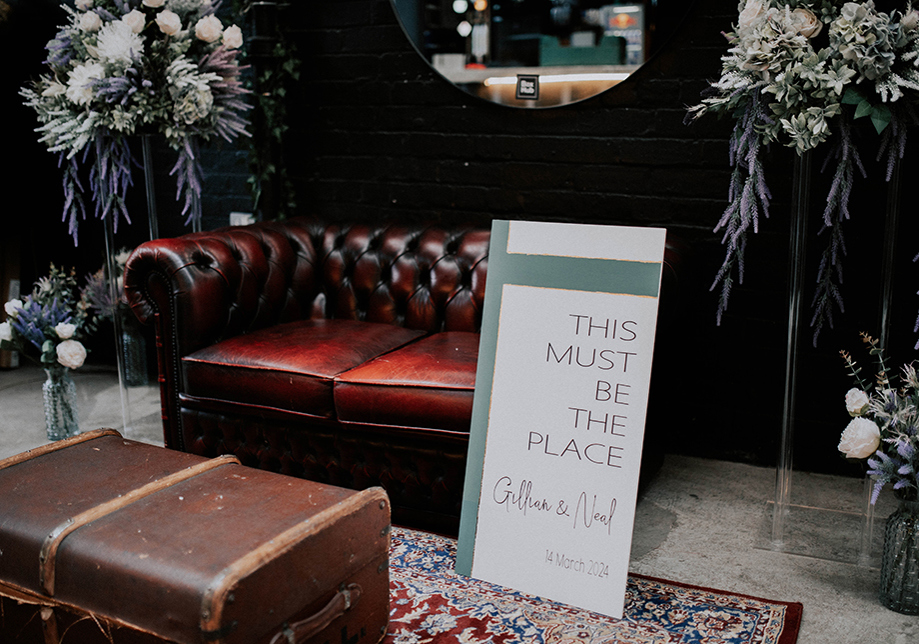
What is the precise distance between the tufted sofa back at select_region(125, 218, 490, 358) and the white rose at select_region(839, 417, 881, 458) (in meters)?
1.28

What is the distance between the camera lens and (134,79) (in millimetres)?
2854

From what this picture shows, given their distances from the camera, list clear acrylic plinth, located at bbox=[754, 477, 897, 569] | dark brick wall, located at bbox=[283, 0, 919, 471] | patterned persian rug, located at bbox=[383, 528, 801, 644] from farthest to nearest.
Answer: dark brick wall, located at bbox=[283, 0, 919, 471] → clear acrylic plinth, located at bbox=[754, 477, 897, 569] → patterned persian rug, located at bbox=[383, 528, 801, 644]

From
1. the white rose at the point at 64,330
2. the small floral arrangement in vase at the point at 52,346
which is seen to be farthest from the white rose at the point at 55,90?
the white rose at the point at 64,330

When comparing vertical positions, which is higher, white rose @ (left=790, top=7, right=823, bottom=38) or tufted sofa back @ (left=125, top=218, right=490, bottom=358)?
white rose @ (left=790, top=7, right=823, bottom=38)

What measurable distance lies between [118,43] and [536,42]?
1.50m

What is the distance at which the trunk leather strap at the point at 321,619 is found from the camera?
4.88ft

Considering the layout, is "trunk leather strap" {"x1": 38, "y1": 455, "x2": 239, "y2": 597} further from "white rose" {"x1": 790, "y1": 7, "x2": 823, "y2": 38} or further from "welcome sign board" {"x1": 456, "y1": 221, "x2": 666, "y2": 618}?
"white rose" {"x1": 790, "y1": 7, "x2": 823, "y2": 38}

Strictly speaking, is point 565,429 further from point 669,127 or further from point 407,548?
point 669,127

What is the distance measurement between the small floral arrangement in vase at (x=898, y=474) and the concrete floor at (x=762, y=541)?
0.07 metres

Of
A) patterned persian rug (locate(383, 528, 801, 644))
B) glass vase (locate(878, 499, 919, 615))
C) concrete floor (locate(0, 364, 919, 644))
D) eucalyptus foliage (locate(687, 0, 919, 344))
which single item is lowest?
concrete floor (locate(0, 364, 919, 644))

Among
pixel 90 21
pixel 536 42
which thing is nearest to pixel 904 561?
pixel 536 42

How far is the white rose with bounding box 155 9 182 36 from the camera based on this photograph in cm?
284

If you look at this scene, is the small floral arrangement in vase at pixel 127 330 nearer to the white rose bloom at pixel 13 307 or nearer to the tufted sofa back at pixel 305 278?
the white rose bloom at pixel 13 307

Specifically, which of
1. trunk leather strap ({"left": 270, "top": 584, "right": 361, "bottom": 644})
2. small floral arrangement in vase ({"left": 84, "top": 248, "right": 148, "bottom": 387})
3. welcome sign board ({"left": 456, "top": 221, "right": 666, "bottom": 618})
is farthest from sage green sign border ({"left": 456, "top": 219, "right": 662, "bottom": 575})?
small floral arrangement in vase ({"left": 84, "top": 248, "right": 148, "bottom": 387})
